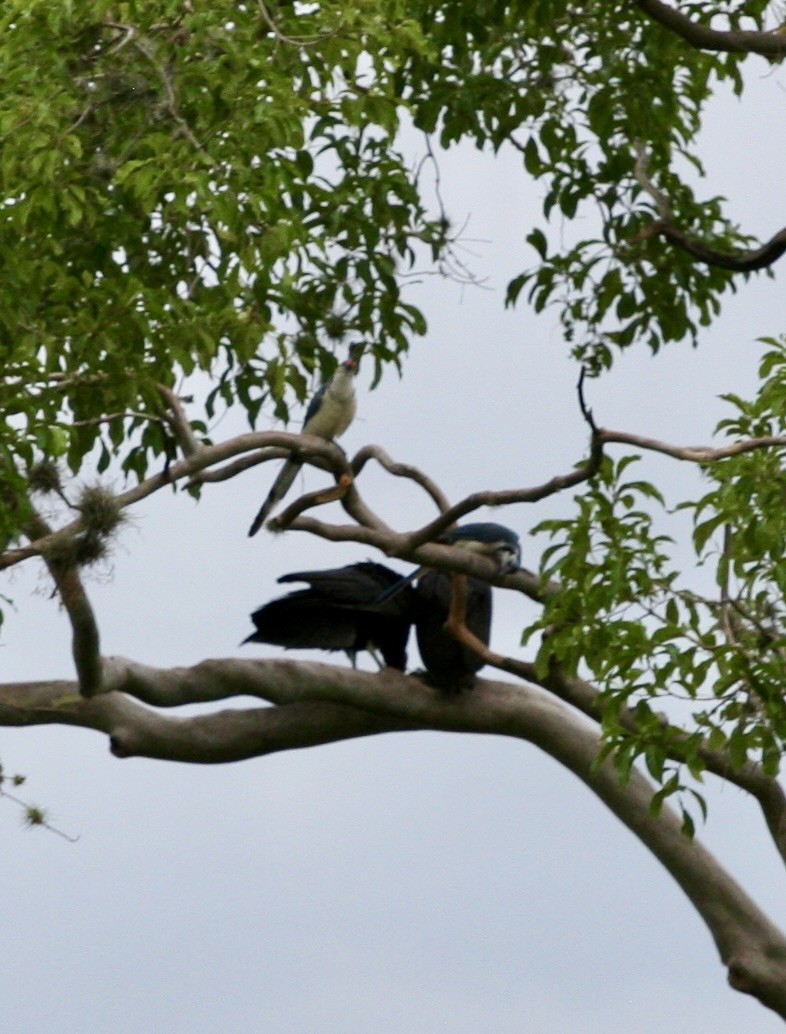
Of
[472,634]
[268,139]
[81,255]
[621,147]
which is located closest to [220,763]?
[472,634]

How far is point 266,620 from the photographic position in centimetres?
806

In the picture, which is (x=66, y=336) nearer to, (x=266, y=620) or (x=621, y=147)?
(x=266, y=620)

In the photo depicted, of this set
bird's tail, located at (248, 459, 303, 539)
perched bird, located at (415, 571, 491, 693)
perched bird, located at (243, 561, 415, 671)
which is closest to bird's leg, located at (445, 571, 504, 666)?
perched bird, located at (415, 571, 491, 693)

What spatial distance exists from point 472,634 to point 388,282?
167cm

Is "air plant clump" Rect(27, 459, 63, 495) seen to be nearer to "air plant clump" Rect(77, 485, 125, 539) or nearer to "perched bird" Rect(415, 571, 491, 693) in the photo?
"air plant clump" Rect(77, 485, 125, 539)

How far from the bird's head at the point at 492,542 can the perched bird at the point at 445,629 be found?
233 millimetres

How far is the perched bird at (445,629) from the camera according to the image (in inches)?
311

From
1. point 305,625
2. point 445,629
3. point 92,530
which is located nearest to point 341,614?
point 305,625

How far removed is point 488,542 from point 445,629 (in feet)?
1.58

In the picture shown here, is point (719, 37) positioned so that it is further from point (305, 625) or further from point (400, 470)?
point (305, 625)

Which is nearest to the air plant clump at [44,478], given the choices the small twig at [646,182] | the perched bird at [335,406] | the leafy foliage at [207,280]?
the leafy foliage at [207,280]

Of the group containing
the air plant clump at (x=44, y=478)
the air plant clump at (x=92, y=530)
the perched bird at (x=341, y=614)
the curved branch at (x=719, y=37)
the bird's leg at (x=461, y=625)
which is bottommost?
the air plant clump at (x=92, y=530)

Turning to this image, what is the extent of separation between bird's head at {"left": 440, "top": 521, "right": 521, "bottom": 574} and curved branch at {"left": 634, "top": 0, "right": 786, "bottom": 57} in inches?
84.5

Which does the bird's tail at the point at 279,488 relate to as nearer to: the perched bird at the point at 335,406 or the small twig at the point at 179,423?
the perched bird at the point at 335,406
